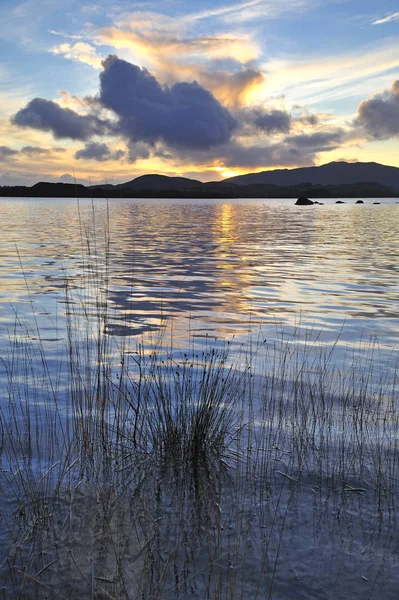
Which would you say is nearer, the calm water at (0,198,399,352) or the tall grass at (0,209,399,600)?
the tall grass at (0,209,399,600)

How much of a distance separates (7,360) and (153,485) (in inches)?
214

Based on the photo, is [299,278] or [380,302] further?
[299,278]

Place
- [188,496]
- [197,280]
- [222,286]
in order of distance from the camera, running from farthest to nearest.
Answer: [197,280] → [222,286] → [188,496]

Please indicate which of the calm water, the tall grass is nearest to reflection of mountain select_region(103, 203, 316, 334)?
the calm water

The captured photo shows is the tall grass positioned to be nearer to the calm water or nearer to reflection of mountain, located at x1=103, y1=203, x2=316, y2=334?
the calm water

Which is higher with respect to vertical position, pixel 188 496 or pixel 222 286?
pixel 188 496

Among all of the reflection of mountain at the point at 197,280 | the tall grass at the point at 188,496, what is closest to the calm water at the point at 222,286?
the reflection of mountain at the point at 197,280

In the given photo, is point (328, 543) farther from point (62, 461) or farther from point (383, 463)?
point (62, 461)

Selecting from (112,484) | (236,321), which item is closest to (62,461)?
(112,484)

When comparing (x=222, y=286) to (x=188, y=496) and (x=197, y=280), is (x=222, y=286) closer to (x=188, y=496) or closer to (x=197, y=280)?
(x=197, y=280)

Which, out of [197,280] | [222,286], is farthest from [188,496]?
[197,280]

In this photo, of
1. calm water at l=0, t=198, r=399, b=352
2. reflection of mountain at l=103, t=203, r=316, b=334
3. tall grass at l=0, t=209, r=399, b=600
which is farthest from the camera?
reflection of mountain at l=103, t=203, r=316, b=334

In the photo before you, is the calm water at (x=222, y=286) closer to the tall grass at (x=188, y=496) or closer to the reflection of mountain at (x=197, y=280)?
the reflection of mountain at (x=197, y=280)

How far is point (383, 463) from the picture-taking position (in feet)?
19.5
